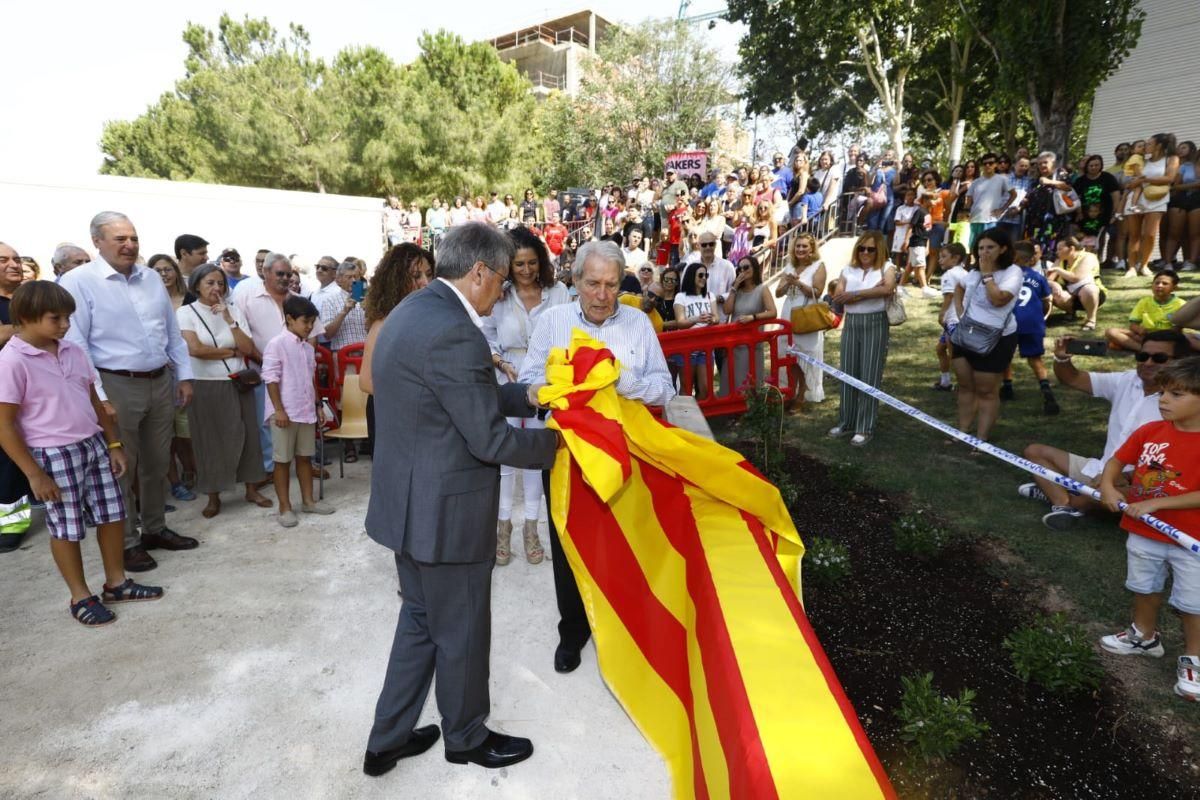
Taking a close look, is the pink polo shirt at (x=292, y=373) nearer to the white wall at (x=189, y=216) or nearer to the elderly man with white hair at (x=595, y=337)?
the elderly man with white hair at (x=595, y=337)

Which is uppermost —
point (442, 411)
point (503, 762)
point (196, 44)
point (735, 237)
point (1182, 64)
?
point (196, 44)

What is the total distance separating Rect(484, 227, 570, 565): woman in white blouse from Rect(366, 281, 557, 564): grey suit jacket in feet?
5.96

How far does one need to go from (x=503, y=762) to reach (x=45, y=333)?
3.24 meters

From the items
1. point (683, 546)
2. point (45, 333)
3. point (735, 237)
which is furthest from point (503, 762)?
point (735, 237)

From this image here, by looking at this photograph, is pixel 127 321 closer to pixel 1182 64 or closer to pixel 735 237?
pixel 735 237

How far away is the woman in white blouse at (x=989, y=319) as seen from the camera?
570 centimetres

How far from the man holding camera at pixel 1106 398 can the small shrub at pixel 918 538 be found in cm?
107

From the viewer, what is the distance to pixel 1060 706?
3018mm

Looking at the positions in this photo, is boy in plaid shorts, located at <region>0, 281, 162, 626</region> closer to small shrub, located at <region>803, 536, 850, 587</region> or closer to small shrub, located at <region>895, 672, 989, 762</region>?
small shrub, located at <region>803, 536, 850, 587</region>

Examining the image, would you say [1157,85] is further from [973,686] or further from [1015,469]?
[973,686]

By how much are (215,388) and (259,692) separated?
9.71 feet

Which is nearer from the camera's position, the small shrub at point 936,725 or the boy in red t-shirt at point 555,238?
the small shrub at point 936,725

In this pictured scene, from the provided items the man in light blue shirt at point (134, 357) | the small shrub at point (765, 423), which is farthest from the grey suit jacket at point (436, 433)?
the small shrub at point (765, 423)

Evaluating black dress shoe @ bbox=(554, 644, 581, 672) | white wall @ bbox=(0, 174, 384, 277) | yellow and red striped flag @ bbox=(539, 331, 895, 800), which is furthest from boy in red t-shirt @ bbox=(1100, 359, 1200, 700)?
white wall @ bbox=(0, 174, 384, 277)
